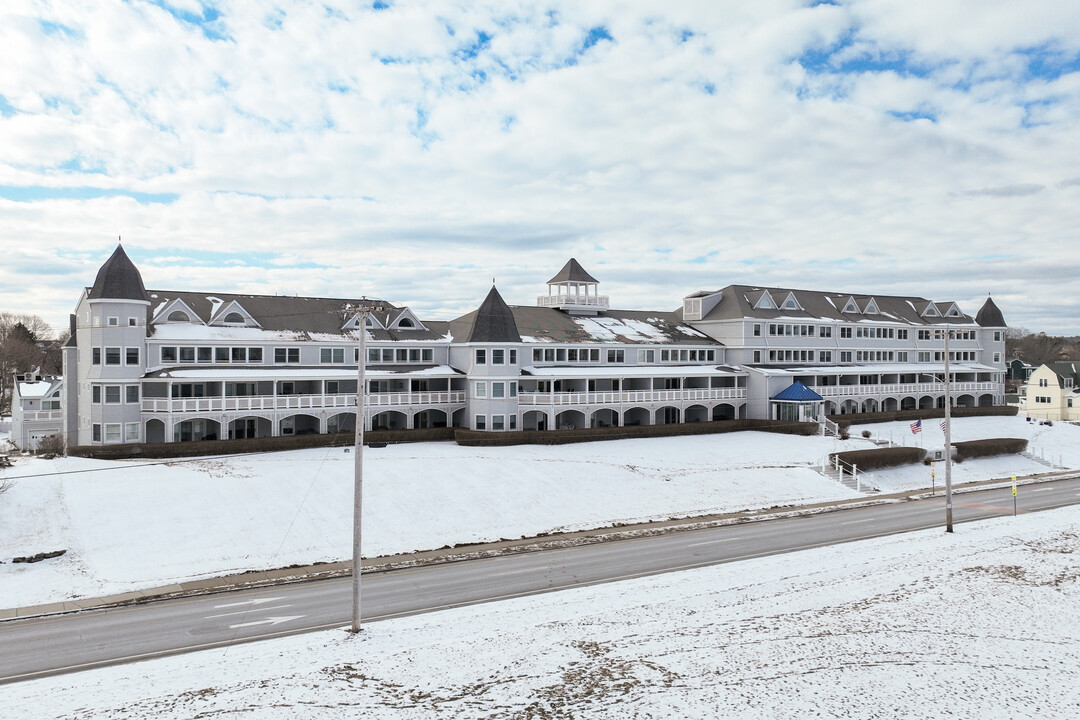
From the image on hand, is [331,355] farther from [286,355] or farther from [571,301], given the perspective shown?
[571,301]

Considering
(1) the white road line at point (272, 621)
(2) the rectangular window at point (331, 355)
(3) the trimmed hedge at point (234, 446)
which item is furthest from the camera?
(2) the rectangular window at point (331, 355)

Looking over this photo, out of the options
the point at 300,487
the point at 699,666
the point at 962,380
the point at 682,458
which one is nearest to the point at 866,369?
the point at 962,380

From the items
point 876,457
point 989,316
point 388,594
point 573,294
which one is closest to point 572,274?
point 573,294

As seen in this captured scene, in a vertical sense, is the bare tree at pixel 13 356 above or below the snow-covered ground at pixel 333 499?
above

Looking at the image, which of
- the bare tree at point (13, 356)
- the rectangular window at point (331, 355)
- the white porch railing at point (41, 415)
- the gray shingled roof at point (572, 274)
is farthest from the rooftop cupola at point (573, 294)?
the bare tree at point (13, 356)

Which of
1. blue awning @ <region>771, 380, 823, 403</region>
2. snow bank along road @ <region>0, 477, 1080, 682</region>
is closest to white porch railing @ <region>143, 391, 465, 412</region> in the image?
snow bank along road @ <region>0, 477, 1080, 682</region>

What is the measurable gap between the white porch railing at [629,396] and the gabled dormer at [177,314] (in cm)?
2421

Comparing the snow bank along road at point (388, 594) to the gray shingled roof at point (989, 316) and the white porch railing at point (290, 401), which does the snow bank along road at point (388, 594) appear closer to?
the white porch railing at point (290, 401)

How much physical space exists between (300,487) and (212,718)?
23.6 metres

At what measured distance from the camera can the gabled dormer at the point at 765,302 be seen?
7119cm

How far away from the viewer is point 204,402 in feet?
149

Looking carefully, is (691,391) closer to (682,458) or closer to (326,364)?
(682,458)

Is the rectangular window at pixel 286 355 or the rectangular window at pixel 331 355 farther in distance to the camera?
the rectangular window at pixel 331 355

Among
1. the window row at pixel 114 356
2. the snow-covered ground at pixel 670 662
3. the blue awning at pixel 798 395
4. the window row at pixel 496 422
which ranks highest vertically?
the window row at pixel 114 356
